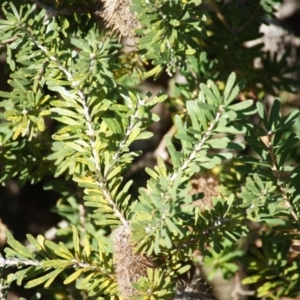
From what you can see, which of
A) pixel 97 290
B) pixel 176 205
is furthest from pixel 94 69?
pixel 97 290

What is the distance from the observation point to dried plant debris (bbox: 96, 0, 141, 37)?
0.90 meters

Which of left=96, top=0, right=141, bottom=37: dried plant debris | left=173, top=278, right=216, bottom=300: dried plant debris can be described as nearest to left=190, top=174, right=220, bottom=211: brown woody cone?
left=173, top=278, right=216, bottom=300: dried plant debris

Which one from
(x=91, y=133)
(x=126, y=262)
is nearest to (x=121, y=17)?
(x=91, y=133)

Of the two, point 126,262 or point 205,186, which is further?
point 205,186

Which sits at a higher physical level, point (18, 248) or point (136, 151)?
point (136, 151)

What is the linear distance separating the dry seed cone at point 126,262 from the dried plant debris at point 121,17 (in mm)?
322

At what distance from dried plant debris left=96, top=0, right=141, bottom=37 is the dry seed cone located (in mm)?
322

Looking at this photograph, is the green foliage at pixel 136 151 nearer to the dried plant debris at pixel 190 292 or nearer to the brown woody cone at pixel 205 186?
the dried plant debris at pixel 190 292

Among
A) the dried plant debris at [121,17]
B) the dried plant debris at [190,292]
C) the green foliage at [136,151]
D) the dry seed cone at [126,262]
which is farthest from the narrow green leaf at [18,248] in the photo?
the dried plant debris at [121,17]

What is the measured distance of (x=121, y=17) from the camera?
913 millimetres

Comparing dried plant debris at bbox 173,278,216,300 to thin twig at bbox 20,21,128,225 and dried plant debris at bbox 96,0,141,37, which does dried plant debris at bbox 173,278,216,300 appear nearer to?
thin twig at bbox 20,21,128,225

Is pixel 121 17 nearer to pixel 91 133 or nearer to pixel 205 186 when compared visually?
pixel 91 133

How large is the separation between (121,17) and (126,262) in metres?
0.39

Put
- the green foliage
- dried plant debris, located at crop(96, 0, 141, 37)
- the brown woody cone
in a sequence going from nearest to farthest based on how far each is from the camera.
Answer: the green foliage < dried plant debris, located at crop(96, 0, 141, 37) < the brown woody cone
